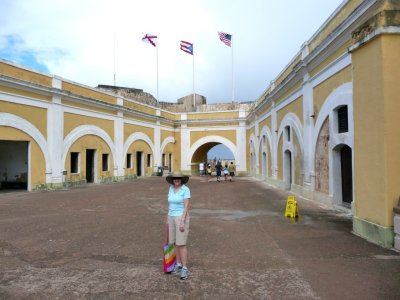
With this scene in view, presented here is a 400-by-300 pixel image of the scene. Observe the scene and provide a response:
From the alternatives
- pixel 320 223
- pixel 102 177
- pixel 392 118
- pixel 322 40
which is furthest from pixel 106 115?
pixel 392 118

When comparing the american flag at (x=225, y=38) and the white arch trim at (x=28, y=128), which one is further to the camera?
the american flag at (x=225, y=38)

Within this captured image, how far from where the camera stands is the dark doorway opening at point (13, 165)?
16828 mm

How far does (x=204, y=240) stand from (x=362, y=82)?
4059 millimetres

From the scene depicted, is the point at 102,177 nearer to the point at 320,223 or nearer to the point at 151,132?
the point at 151,132

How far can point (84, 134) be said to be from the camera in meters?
18.8

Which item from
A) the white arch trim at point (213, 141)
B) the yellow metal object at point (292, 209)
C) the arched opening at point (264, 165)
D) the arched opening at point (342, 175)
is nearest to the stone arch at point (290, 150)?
the arched opening at point (342, 175)

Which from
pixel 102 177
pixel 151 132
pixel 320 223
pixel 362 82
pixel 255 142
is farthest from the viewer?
pixel 151 132

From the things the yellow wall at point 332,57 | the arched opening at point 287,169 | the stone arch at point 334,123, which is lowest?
the arched opening at point 287,169

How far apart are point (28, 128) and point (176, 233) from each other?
42.3 feet

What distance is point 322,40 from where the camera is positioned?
33.8 ft

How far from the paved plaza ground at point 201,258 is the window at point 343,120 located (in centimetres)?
233

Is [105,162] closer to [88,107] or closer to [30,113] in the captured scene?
[88,107]

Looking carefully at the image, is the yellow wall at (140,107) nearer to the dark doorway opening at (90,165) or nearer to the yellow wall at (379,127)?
the dark doorway opening at (90,165)

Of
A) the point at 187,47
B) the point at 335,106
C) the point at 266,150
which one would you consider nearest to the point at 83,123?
the point at 266,150
